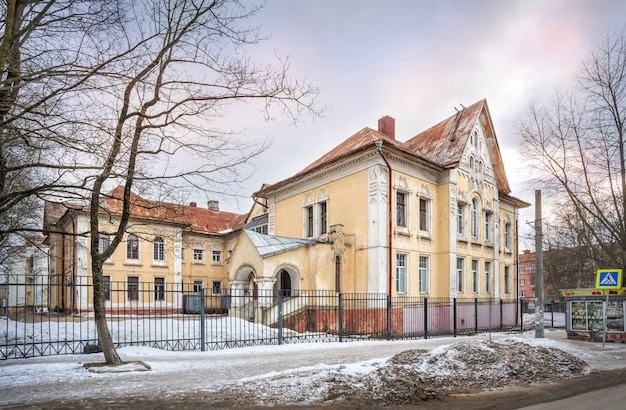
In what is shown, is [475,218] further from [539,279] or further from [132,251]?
[132,251]

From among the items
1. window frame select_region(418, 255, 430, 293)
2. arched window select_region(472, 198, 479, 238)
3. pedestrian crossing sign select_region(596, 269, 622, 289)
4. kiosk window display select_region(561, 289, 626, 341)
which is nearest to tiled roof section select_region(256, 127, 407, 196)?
arched window select_region(472, 198, 479, 238)

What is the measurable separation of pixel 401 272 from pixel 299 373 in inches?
585

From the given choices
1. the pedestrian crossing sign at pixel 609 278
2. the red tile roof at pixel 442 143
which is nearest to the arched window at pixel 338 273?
the red tile roof at pixel 442 143

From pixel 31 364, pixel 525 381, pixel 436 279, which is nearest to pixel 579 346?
pixel 525 381

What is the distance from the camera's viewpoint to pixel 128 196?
408 inches

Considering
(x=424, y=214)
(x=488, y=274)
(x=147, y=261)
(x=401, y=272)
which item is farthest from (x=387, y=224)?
(x=147, y=261)

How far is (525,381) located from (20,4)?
1175 centimetres

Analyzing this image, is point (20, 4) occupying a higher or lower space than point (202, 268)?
higher

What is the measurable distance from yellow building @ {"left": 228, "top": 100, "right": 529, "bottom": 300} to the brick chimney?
0.20 ft

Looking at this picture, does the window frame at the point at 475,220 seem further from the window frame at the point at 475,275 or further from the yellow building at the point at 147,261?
the yellow building at the point at 147,261

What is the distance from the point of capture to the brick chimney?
28.5 m

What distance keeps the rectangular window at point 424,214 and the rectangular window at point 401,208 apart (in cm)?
167

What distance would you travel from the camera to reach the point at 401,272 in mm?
23109

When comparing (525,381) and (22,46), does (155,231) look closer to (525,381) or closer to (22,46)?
(22,46)
